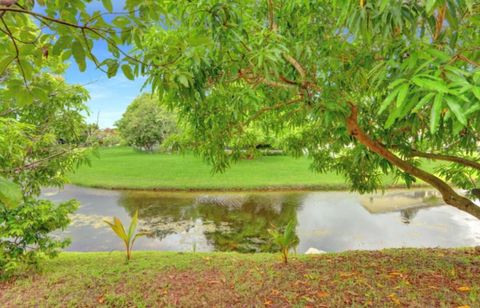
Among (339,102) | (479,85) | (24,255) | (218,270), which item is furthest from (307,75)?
(24,255)

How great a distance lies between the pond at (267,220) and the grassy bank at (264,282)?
1.57 m

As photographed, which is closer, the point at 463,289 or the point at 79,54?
the point at 79,54

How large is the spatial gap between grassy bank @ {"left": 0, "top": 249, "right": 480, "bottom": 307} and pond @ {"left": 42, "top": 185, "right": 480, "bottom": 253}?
1.57m

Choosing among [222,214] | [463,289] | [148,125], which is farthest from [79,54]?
[148,125]

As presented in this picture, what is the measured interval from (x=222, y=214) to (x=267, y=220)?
46.2 inches

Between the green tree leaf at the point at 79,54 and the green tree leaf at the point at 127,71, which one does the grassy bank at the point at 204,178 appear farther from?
the green tree leaf at the point at 79,54

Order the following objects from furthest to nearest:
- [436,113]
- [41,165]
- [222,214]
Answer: [222,214] < [41,165] < [436,113]

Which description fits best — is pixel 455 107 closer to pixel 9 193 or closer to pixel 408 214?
pixel 9 193

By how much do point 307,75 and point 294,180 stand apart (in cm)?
876

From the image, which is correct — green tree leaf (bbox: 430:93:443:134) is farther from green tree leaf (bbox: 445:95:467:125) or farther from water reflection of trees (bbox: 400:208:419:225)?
water reflection of trees (bbox: 400:208:419:225)

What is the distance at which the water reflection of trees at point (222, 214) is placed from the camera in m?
5.66

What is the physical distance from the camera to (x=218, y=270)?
3.27 m

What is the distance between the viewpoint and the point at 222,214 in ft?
23.9

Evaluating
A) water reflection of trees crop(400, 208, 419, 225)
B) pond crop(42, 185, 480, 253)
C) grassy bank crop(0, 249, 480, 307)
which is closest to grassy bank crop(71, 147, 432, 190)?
pond crop(42, 185, 480, 253)
